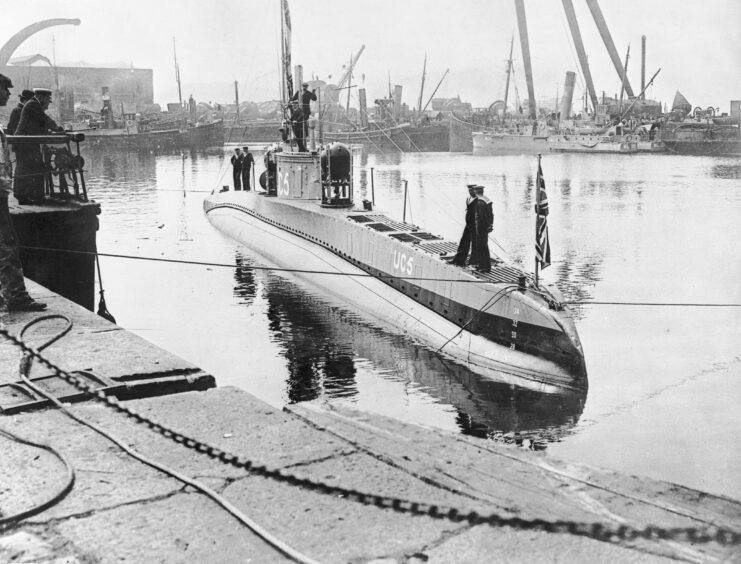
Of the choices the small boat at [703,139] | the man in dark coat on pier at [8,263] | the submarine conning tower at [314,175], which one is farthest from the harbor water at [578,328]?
the small boat at [703,139]

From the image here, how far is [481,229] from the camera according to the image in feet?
39.5

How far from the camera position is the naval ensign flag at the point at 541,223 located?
33.3 ft

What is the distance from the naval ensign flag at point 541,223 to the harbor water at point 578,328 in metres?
1.52

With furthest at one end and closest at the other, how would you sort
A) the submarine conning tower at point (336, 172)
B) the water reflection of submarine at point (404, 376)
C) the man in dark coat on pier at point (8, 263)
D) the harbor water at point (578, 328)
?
the submarine conning tower at point (336, 172)
the water reflection of submarine at point (404, 376)
the harbor water at point (578, 328)
the man in dark coat on pier at point (8, 263)

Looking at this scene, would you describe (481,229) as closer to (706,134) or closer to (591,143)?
(591,143)

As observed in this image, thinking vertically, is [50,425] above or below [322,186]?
below

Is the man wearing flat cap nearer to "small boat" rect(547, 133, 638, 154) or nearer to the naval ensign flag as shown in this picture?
the naval ensign flag

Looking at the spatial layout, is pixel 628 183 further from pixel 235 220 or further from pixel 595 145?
pixel 595 145

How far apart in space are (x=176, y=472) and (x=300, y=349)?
30.0 feet

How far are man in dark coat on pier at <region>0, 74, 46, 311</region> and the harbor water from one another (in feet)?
4.96

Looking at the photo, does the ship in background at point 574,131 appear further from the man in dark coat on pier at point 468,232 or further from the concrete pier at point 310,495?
the concrete pier at point 310,495

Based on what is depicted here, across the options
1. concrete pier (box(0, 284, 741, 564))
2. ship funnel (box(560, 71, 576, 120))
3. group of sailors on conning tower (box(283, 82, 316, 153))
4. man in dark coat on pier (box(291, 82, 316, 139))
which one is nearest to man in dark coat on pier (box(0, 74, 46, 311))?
concrete pier (box(0, 284, 741, 564))

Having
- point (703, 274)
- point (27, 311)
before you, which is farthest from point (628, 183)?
point (27, 311)

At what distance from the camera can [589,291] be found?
17.3 metres
